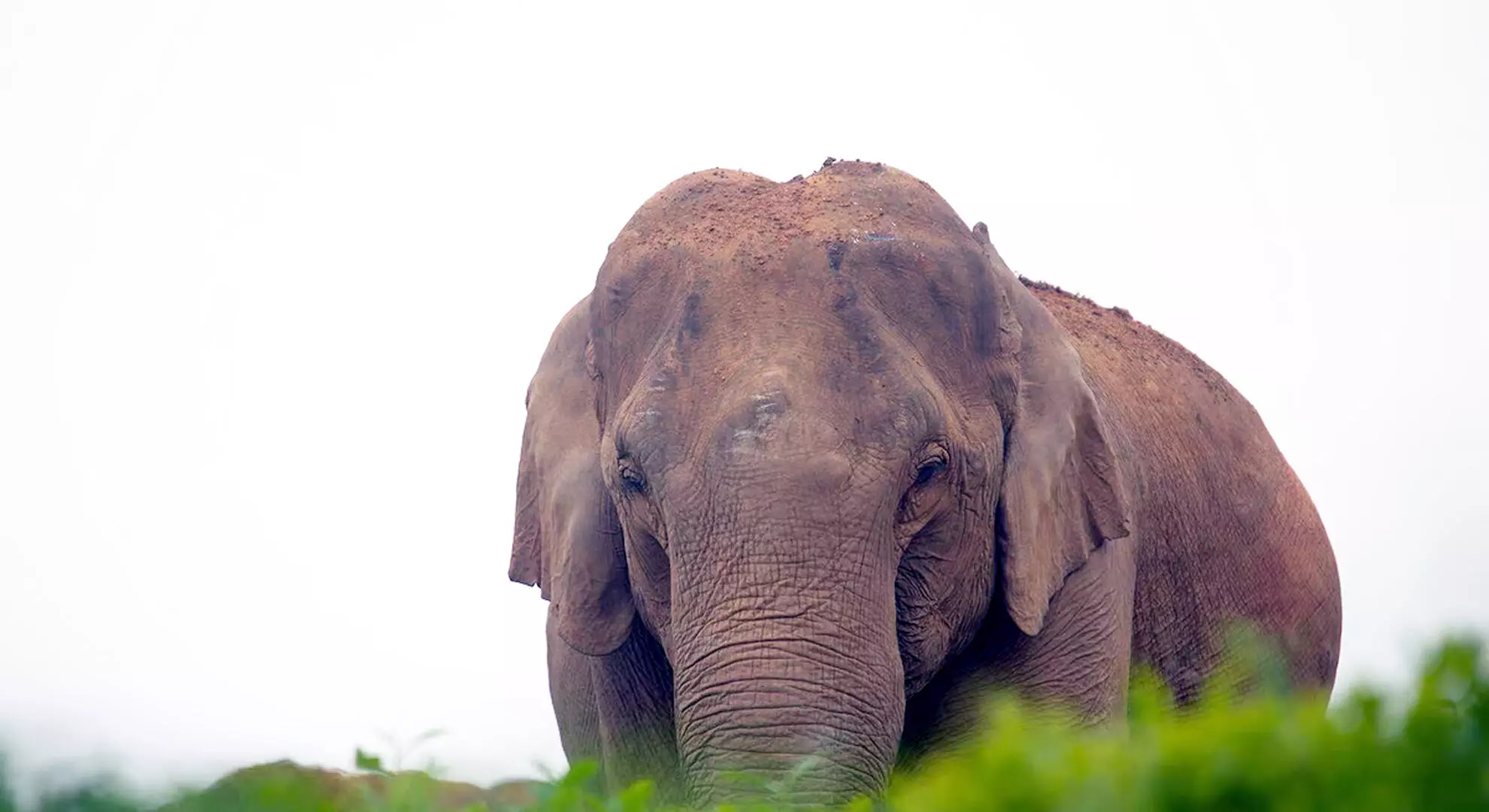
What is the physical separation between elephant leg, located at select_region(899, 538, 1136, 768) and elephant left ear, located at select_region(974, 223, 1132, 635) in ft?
0.58

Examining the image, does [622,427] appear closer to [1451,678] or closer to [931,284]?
[931,284]

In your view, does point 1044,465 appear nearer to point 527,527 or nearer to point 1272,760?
point 527,527

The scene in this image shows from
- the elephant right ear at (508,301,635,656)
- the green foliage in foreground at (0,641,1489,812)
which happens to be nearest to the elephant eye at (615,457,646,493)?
the elephant right ear at (508,301,635,656)

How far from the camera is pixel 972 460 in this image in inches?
336

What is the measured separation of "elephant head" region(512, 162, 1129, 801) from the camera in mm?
7516

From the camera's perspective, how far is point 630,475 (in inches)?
328

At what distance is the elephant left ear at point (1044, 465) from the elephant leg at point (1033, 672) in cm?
18

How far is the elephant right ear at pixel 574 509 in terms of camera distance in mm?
8867

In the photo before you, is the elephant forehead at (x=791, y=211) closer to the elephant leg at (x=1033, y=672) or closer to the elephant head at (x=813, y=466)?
the elephant head at (x=813, y=466)

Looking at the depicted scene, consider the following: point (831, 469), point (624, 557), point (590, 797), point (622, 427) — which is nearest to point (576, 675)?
point (624, 557)

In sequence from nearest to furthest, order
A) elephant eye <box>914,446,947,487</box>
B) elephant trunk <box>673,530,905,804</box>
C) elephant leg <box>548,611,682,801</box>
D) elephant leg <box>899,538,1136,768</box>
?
elephant trunk <box>673,530,905,804</box> < elephant eye <box>914,446,947,487</box> < elephant leg <box>899,538,1136,768</box> < elephant leg <box>548,611,682,801</box>

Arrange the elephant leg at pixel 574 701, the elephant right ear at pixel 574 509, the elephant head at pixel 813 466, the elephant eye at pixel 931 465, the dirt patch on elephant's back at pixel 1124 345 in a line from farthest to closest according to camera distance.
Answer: the dirt patch on elephant's back at pixel 1124 345, the elephant leg at pixel 574 701, the elephant right ear at pixel 574 509, the elephant eye at pixel 931 465, the elephant head at pixel 813 466

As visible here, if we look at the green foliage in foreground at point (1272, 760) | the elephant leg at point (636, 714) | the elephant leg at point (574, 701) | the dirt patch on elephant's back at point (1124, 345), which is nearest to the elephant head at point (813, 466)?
the elephant leg at point (636, 714)

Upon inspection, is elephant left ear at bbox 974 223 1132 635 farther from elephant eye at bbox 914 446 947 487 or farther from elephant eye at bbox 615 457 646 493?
elephant eye at bbox 615 457 646 493
